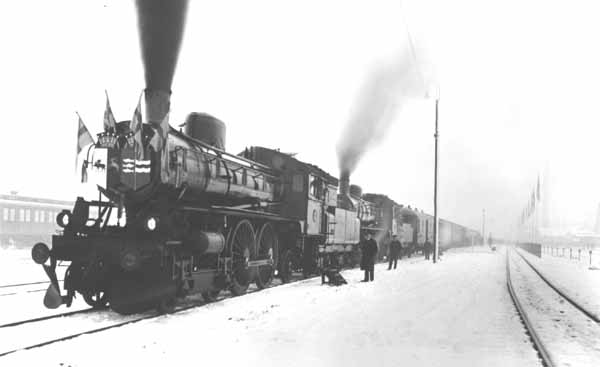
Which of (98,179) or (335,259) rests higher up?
(98,179)

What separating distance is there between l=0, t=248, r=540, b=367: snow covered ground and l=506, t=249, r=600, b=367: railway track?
22 centimetres

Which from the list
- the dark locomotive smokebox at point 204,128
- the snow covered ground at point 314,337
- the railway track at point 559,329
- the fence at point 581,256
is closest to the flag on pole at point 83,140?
the dark locomotive smokebox at point 204,128

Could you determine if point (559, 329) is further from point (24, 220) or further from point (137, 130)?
point (24, 220)

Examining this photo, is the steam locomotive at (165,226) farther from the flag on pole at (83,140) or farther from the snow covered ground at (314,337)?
the snow covered ground at (314,337)

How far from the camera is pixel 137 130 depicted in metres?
8.55

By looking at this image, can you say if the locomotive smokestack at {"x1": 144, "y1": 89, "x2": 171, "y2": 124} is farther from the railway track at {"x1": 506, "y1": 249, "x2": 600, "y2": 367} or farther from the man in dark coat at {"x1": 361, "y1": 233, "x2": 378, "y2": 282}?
the man in dark coat at {"x1": 361, "y1": 233, "x2": 378, "y2": 282}

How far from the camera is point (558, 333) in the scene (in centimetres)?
809

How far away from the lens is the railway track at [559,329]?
20.9 ft

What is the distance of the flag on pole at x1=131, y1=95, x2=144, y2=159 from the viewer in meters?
8.48

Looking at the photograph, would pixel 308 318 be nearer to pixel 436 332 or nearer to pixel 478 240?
pixel 436 332

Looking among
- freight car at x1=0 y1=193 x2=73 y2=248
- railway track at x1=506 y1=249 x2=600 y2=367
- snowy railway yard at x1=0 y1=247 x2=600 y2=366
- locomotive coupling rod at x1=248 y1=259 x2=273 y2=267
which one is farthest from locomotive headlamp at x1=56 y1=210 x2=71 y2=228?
freight car at x1=0 y1=193 x2=73 y2=248

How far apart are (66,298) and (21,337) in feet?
5.30

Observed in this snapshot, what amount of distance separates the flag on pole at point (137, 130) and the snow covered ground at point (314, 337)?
2.68 meters

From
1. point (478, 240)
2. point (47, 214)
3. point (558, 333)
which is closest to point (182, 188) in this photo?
point (558, 333)
